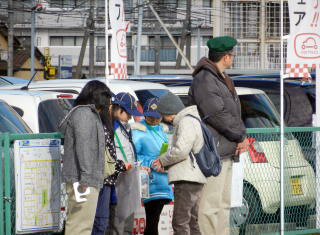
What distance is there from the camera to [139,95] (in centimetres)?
1045

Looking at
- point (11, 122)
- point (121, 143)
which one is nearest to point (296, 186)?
point (121, 143)

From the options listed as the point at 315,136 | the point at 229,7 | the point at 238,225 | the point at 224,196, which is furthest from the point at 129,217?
the point at 229,7

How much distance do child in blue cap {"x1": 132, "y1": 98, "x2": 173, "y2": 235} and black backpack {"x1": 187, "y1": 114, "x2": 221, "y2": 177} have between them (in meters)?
→ 0.64

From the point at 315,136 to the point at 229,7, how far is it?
27580mm

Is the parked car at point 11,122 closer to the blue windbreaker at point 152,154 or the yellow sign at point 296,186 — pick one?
the blue windbreaker at point 152,154

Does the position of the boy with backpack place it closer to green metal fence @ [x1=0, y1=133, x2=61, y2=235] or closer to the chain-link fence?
green metal fence @ [x1=0, y1=133, x2=61, y2=235]

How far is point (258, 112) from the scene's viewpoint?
10.8 m

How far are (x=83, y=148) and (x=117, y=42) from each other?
6140 millimetres

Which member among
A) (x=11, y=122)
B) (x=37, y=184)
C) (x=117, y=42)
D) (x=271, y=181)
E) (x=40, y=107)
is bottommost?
(x=271, y=181)

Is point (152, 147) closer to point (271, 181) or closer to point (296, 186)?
point (271, 181)

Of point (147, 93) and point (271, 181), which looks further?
point (147, 93)

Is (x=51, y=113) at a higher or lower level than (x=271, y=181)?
higher

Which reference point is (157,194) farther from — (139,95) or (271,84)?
(271,84)

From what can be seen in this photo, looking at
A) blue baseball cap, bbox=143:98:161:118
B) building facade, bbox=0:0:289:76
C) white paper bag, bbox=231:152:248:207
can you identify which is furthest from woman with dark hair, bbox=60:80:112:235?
building facade, bbox=0:0:289:76
